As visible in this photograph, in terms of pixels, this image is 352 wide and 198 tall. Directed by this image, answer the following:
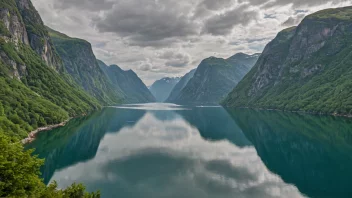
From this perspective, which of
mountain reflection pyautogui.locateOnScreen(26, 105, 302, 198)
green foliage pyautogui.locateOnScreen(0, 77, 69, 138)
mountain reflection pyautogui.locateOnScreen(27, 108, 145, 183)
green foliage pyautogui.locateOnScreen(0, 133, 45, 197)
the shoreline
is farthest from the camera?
green foliage pyautogui.locateOnScreen(0, 77, 69, 138)

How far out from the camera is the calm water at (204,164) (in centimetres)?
5128

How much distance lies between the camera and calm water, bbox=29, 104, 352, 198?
5128cm

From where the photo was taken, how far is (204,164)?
235 feet

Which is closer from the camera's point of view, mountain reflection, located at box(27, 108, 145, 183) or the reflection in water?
the reflection in water

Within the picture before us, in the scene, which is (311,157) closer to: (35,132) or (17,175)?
(17,175)

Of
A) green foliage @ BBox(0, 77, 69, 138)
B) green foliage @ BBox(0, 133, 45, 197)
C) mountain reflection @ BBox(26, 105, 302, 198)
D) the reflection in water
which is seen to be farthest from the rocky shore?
the reflection in water

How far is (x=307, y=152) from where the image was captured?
8338 centimetres

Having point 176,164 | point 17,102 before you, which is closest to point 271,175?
point 176,164

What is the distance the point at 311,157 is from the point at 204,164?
31577 millimetres

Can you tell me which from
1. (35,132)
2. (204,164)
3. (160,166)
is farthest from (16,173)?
(35,132)

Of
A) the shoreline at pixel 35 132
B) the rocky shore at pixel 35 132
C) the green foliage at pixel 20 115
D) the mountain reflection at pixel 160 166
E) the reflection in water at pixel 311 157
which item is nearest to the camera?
the mountain reflection at pixel 160 166

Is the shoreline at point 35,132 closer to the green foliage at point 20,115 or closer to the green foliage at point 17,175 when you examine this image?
the green foliage at point 20,115

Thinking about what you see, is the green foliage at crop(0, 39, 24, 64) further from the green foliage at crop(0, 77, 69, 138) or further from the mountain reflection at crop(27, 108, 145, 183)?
the mountain reflection at crop(27, 108, 145, 183)

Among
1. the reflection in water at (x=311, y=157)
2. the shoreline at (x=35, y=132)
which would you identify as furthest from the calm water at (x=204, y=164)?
the shoreline at (x=35, y=132)
